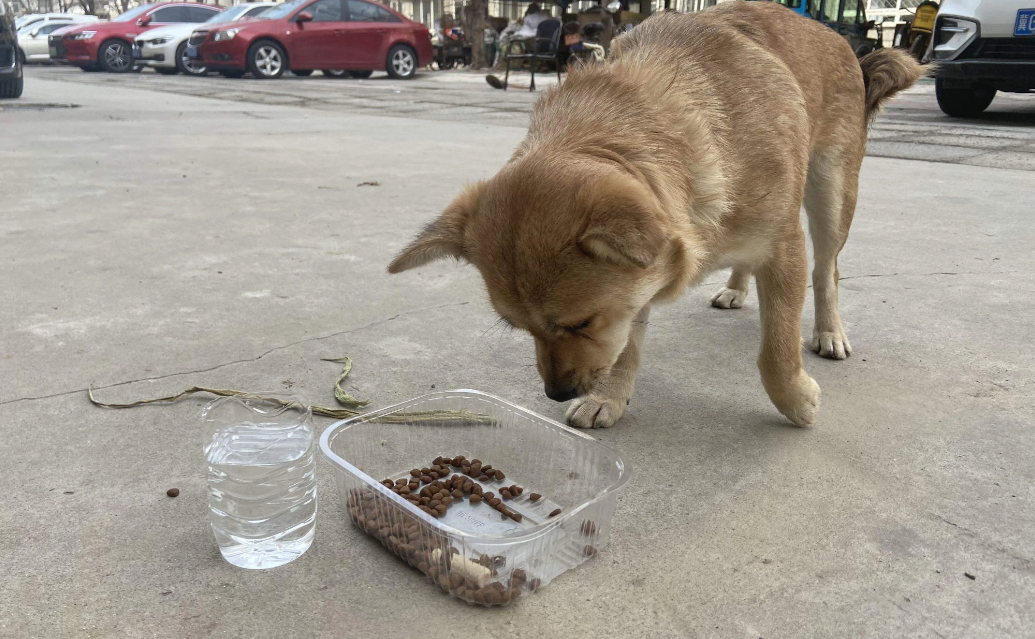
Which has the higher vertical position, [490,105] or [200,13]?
[200,13]

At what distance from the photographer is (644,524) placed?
2.19m

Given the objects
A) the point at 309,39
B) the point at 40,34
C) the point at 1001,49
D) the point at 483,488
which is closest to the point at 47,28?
the point at 40,34

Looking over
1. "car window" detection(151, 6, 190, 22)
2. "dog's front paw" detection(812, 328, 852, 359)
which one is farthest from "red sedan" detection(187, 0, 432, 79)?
"dog's front paw" detection(812, 328, 852, 359)

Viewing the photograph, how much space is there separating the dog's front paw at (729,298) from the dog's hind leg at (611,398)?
121 centimetres

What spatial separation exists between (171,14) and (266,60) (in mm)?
5752

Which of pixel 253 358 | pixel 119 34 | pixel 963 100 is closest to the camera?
pixel 253 358

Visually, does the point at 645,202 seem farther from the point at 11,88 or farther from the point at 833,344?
the point at 11,88

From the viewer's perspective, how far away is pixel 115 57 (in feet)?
77.3

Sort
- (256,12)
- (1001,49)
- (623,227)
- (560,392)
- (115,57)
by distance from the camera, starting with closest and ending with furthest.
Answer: (623,227), (560,392), (1001,49), (256,12), (115,57)

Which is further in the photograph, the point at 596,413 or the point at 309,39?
the point at 309,39

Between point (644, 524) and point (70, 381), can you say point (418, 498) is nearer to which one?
point (644, 524)

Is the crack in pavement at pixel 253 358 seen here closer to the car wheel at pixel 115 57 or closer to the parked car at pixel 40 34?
the car wheel at pixel 115 57

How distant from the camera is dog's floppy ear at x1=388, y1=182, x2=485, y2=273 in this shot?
238 cm

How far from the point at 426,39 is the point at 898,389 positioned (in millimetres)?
20355
